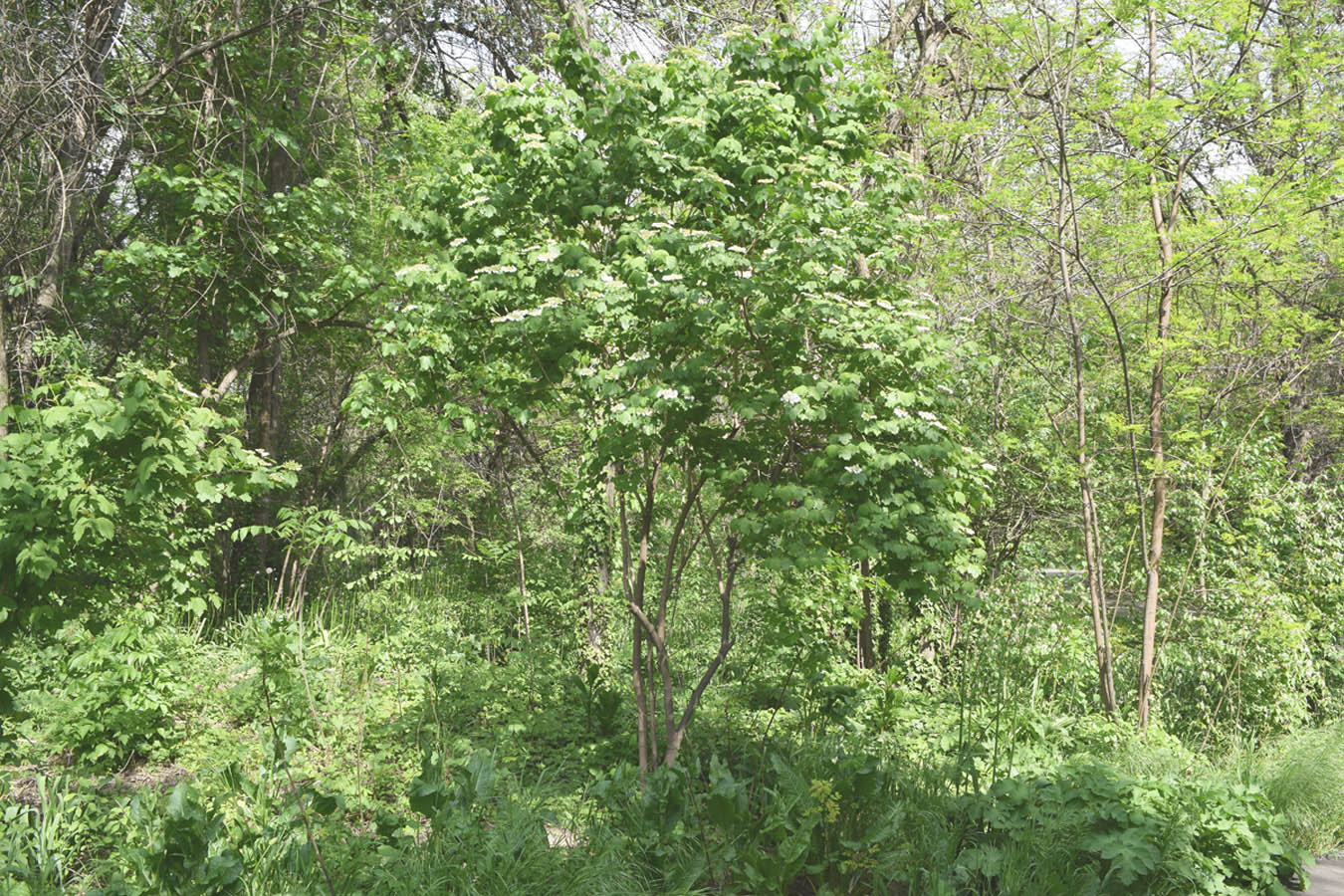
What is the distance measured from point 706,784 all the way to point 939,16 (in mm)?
6213

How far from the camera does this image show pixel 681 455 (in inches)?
161

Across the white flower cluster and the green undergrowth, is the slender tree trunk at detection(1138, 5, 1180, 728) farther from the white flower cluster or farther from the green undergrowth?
the white flower cluster

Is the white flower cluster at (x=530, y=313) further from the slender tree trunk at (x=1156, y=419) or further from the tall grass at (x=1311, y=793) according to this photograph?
the tall grass at (x=1311, y=793)

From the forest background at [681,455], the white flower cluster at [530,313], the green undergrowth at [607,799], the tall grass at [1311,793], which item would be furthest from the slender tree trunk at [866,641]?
the white flower cluster at [530,313]

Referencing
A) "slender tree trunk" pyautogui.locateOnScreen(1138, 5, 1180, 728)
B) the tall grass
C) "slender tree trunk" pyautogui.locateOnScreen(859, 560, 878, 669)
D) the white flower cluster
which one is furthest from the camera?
"slender tree trunk" pyautogui.locateOnScreen(859, 560, 878, 669)

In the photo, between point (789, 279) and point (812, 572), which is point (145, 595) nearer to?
point (812, 572)

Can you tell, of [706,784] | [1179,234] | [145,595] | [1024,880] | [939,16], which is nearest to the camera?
[1024,880]

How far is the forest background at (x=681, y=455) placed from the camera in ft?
10.5

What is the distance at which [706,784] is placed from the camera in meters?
4.22

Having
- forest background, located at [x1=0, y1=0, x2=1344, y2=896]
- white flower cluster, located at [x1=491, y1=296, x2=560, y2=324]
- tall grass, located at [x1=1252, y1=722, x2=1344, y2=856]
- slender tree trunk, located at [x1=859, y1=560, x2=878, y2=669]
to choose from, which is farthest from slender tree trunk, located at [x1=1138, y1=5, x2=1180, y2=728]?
white flower cluster, located at [x1=491, y1=296, x2=560, y2=324]

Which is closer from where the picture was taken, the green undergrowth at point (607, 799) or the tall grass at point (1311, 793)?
the green undergrowth at point (607, 799)

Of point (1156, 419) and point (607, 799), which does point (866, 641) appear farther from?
point (607, 799)

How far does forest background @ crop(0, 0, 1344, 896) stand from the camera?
321cm

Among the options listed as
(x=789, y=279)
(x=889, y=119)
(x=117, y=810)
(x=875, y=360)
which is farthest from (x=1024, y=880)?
(x=889, y=119)
